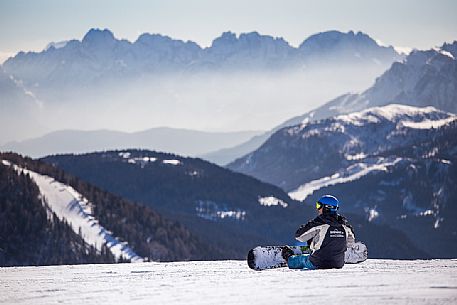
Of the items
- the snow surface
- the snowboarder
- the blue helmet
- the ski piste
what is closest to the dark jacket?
the snowboarder

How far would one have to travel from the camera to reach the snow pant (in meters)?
30.8

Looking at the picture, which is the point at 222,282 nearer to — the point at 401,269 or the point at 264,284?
the point at 264,284

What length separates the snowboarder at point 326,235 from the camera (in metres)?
29.4

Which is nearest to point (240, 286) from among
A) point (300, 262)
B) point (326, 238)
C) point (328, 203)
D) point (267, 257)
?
point (326, 238)

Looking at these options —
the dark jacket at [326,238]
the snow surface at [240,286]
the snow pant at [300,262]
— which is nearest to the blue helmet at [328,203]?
the dark jacket at [326,238]

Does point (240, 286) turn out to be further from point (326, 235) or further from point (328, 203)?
point (328, 203)

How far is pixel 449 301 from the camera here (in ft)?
66.8

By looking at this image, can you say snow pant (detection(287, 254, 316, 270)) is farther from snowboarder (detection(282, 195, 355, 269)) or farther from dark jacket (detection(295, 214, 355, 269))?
dark jacket (detection(295, 214, 355, 269))

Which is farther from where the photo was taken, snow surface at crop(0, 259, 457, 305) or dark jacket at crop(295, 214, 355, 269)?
dark jacket at crop(295, 214, 355, 269)

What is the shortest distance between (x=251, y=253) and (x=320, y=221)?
3.67 meters

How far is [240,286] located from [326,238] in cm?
568

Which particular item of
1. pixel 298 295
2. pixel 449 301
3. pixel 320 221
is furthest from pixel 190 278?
pixel 449 301

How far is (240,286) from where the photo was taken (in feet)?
81.0

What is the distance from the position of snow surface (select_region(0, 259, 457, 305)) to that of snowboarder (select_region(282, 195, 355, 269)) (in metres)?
0.73
